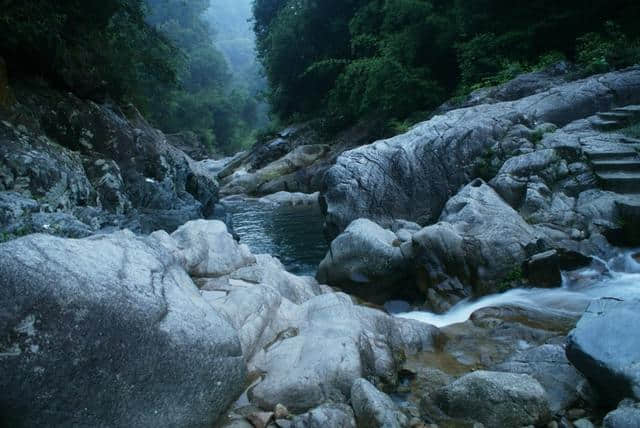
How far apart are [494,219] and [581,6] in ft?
39.1

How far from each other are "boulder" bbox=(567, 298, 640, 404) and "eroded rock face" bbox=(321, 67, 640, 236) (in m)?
5.92

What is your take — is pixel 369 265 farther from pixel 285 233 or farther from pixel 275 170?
pixel 275 170

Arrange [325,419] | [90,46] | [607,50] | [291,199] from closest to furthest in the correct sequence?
[325,419], [90,46], [607,50], [291,199]

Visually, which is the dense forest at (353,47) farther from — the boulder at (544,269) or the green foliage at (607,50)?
the boulder at (544,269)

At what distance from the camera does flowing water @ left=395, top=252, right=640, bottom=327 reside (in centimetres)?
563

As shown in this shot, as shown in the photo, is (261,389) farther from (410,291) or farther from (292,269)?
(292,269)

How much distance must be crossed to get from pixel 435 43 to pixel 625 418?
17.7 metres

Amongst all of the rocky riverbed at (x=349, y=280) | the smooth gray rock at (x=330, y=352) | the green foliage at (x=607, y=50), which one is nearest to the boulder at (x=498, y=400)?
the rocky riverbed at (x=349, y=280)

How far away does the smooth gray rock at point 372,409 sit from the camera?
3.07 metres

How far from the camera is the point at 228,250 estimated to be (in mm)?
6074

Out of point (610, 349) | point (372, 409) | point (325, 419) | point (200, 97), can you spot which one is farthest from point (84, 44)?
point (200, 97)

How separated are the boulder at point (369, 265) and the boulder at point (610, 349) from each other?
3477 mm

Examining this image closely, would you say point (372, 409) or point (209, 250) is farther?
point (209, 250)

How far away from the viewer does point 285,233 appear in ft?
42.6
